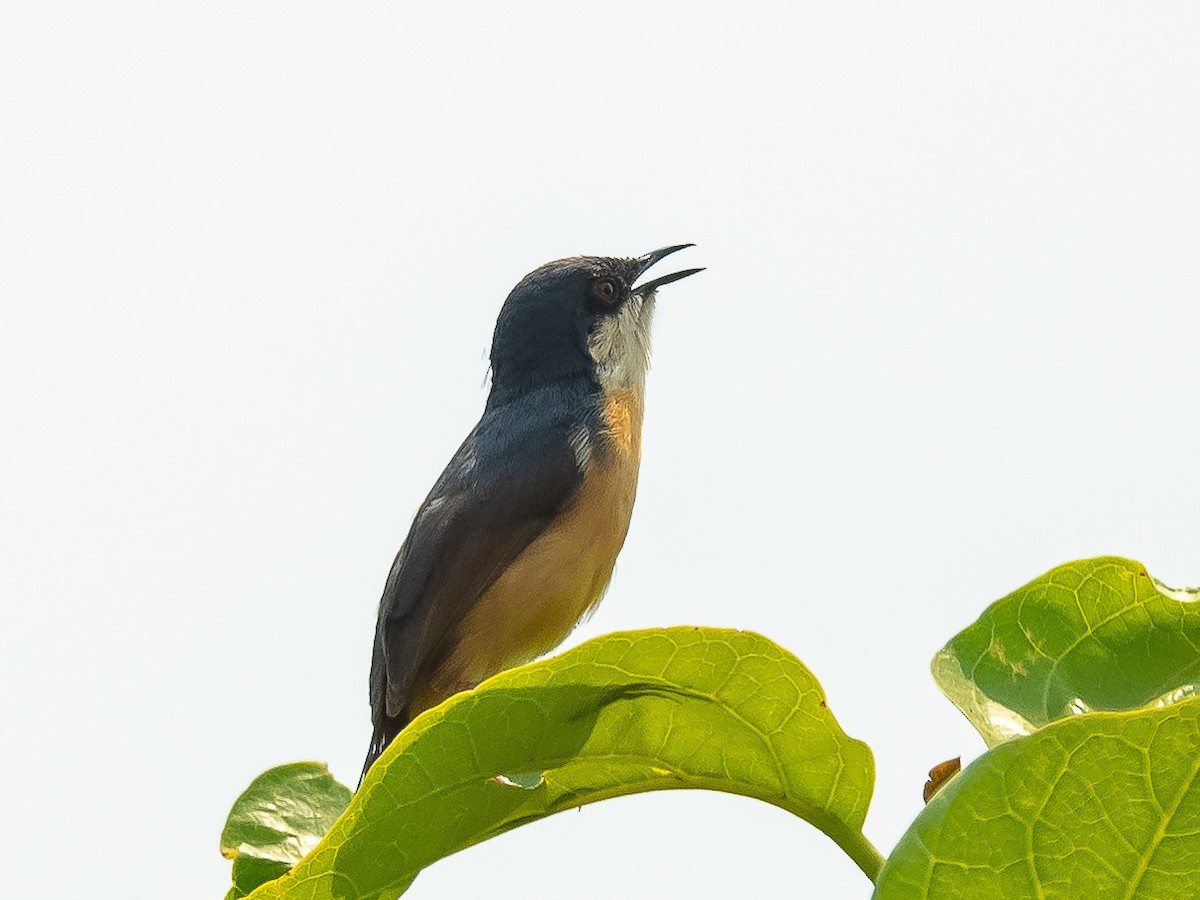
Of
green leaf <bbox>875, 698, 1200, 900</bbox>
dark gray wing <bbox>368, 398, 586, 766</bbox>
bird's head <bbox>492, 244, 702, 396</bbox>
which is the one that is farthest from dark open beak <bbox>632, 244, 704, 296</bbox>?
green leaf <bbox>875, 698, 1200, 900</bbox>

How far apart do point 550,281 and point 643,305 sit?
575 millimetres

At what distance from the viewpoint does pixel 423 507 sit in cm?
731

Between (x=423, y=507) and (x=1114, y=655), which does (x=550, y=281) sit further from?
(x=1114, y=655)

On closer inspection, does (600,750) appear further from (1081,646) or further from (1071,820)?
(1081,646)

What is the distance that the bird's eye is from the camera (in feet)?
25.5

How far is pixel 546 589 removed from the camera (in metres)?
6.61

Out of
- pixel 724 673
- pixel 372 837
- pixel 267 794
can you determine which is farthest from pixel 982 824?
pixel 267 794

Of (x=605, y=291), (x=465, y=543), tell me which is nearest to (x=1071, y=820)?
(x=465, y=543)

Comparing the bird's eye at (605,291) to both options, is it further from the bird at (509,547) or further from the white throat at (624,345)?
the bird at (509,547)

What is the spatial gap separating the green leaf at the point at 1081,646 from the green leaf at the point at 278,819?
1162 millimetres

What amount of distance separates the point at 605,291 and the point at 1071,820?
6.37m

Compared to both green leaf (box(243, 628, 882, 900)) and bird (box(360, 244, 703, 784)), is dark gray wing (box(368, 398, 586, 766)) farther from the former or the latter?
green leaf (box(243, 628, 882, 900))

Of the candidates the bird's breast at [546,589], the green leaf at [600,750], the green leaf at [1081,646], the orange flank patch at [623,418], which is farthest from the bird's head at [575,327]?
the green leaf at [600,750]

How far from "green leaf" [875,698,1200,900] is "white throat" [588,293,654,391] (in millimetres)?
5870
